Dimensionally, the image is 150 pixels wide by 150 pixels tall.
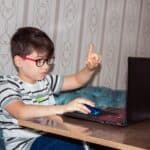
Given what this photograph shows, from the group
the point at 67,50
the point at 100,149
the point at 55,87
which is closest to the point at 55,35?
the point at 67,50

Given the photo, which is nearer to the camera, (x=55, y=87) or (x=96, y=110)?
(x=96, y=110)

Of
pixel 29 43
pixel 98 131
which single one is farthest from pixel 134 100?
pixel 29 43

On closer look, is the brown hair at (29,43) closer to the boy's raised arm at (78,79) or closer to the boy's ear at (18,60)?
the boy's ear at (18,60)

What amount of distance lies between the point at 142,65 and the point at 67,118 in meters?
0.36

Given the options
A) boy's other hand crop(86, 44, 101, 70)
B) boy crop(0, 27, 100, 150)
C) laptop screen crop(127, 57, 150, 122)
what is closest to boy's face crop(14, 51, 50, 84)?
boy crop(0, 27, 100, 150)

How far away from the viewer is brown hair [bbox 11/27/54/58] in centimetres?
166

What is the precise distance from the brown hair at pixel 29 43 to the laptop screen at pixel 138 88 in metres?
0.42

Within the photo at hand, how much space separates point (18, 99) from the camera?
60.9 inches

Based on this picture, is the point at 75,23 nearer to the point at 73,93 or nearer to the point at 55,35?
the point at 55,35

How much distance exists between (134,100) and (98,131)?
0.24m

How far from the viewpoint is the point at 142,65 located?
1.48m

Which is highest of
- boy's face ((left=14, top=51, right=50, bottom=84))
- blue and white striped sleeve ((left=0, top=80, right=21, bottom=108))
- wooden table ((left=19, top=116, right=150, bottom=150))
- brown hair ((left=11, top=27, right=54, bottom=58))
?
brown hair ((left=11, top=27, right=54, bottom=58))

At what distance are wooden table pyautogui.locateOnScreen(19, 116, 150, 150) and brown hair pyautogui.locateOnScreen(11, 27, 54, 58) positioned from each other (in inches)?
13.7

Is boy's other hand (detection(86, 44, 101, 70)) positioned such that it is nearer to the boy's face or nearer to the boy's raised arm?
the boy's raised arm
